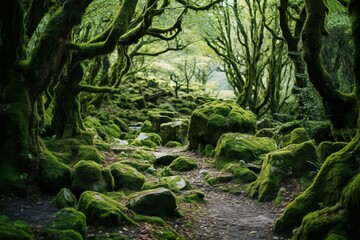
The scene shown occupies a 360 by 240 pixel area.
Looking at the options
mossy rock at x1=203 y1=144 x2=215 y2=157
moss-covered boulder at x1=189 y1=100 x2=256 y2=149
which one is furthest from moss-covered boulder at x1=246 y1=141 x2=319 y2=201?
moss-covered boulder at x1=189 y1=100 x2=256 y2=149

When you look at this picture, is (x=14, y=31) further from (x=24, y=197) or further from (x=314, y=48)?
(x=314, y=48)

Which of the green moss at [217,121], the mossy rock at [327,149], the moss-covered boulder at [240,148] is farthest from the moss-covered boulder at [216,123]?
the mossy rock at [327,149]

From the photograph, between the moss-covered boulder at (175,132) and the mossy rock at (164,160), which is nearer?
the mossy rock at (164,160)

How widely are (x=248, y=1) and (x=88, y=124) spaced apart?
1124cm

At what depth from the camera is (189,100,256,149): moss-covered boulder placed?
53.1 ft

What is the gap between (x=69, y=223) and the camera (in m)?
5.82

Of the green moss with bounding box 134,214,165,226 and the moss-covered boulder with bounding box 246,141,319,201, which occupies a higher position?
the moss-covered boulder with bounding box 246,141,319,201

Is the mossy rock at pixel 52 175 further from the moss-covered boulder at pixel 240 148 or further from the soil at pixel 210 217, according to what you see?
the moss-covered boulder at pixel 240 148

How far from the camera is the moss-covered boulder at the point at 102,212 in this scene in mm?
6732

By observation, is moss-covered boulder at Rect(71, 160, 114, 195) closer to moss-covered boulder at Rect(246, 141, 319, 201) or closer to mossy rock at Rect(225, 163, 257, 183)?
moss-covered boulder at Rect(246, 141, 319, 201)

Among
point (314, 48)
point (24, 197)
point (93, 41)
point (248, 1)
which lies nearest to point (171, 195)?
point (24, 197)

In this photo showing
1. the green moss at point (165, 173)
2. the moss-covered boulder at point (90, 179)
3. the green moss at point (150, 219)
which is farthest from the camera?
the green moss at point (165, 173)

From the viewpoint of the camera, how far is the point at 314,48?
26.1 feet

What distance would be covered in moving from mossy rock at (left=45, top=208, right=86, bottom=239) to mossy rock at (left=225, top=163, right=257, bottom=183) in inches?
253
